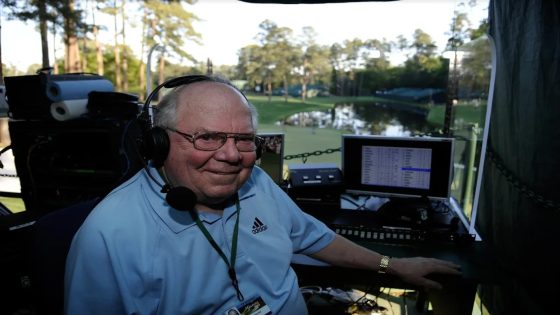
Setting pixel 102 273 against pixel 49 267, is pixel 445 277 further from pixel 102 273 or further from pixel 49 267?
pixel 49 267

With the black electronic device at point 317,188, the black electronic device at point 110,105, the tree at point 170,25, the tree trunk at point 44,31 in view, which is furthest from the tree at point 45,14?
the black electronic device at point 317,188

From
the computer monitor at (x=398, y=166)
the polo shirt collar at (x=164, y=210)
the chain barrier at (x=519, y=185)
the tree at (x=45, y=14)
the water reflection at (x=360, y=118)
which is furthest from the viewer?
the tree at (x=45, y=14)

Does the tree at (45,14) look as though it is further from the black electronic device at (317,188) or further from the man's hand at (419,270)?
the man's hand at (419,270)

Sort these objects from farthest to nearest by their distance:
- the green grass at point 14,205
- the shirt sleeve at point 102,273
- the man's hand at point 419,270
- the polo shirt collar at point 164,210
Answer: the green grass at point 14,205 < the man's hand at point 419,270 < the polo shirt collar at point 164,210 < the shirt sleeve at point 102,273

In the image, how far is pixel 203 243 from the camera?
85cm

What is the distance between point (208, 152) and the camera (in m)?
0.85

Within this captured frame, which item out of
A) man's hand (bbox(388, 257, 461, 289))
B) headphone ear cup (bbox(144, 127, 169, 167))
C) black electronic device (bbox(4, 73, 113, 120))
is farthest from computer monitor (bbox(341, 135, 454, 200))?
black electronic device (bbox(4, 73, 113, 120))

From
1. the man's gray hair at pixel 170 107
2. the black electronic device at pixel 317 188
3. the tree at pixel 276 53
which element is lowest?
the black electronic device at pixel 317 188

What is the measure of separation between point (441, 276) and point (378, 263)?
265 mm

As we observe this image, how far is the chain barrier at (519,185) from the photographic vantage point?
1480 mm

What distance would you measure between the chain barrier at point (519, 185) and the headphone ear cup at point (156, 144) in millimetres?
1590

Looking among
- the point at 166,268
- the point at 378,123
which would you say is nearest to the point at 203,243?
the point at 166,268

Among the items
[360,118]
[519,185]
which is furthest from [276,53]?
[519,185]

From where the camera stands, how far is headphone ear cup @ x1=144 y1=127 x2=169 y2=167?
0.82 metres
